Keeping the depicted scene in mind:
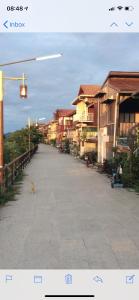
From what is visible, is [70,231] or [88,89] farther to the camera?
[88,89]

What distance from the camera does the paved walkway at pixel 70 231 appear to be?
588cm

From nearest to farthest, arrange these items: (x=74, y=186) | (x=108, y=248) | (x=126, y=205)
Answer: (x=108, y=248), (x=126, y=205), (x=74, y=186)

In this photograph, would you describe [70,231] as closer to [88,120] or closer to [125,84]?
[125,84]

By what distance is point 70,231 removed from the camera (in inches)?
315

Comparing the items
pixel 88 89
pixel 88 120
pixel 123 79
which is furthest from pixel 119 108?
pixel 88 89

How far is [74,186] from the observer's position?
16.5 meters

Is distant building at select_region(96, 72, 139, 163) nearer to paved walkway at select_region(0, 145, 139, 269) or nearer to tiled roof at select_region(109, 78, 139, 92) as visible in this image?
tiled roof at select_region(109, 78, 139, 92)

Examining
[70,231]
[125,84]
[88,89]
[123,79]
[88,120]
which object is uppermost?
[88,89]

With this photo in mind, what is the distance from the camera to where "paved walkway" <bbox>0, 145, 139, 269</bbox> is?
5.88m

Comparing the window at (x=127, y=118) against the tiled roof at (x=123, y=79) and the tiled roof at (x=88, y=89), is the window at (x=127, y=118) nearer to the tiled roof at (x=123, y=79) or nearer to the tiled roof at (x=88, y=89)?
the tiled roof at (x=123, y=79)
